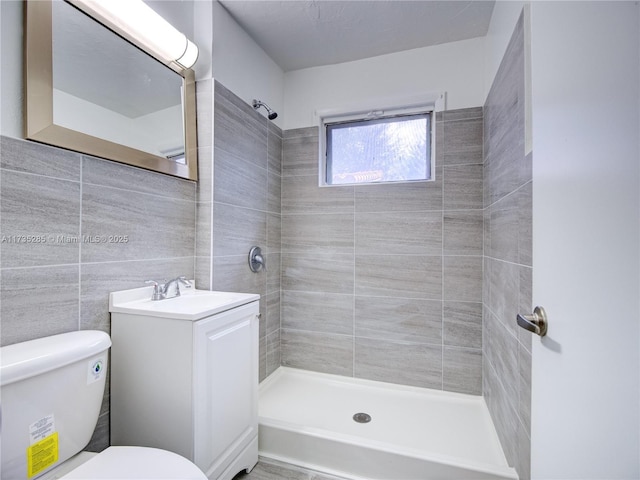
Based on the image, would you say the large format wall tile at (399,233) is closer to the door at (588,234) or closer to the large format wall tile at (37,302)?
the door at (588,234)

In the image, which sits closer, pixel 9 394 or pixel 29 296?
pixel 9 394

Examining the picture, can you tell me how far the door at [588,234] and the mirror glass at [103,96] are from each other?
4.90ft

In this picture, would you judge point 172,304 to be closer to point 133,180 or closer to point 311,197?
point 133,180

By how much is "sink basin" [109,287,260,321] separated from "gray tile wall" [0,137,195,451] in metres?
0.04

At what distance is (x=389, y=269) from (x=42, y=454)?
1864mm

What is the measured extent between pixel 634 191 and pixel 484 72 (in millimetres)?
1905

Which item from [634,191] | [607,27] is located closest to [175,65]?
[607,27]

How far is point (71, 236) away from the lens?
1.08m

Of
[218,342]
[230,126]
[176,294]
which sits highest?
[230,126]

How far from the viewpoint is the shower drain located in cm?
174

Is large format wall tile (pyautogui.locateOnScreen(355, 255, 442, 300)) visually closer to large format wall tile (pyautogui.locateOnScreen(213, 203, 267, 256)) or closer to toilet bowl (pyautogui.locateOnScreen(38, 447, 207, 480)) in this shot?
large format wall tile (pyautogui.locateOnScreen(213, 203, 267, 256))

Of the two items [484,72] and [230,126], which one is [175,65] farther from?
[484,72]

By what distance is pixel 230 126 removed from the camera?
1.75 metres

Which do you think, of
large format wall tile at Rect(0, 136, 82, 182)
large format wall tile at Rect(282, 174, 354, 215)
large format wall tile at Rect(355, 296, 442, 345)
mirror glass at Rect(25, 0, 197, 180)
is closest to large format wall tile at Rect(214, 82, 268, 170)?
mirror glass at Rect(25, 0, 197, 180)
